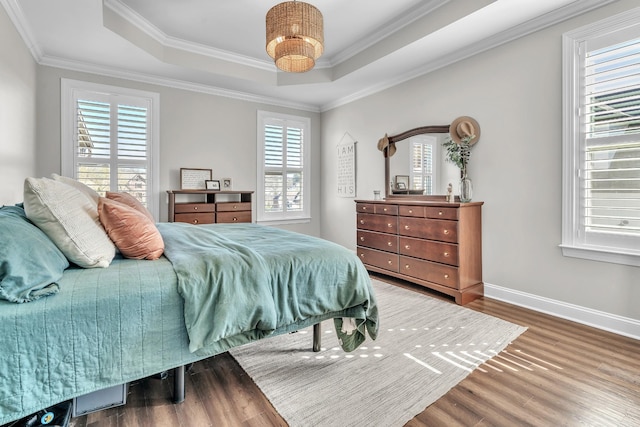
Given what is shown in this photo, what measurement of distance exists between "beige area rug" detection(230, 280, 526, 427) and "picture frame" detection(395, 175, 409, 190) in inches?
71.8

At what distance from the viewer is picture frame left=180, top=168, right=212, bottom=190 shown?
4.42 meters

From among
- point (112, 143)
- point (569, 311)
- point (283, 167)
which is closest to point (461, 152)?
point (569, 311)

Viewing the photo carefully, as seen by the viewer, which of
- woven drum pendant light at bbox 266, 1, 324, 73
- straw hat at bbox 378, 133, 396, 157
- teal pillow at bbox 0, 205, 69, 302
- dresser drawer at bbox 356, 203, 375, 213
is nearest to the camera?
teal pillow at bbox 0, 205, 69, 302

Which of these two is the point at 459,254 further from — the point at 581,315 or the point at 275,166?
the point at 275,166

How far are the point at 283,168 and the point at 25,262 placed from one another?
429 centimetres

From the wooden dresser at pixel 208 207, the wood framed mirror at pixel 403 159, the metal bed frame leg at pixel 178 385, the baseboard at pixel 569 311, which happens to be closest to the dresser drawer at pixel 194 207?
the wooden dresser at pixel 208 207

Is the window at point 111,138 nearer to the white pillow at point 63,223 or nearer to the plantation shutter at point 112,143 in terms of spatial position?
the plantation shutter at point 112,143

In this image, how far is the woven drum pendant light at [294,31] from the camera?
7.66ft

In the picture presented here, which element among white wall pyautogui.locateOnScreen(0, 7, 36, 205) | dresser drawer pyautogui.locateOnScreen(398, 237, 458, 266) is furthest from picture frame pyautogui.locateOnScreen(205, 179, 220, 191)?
dresser drawer pyautogui.locateOnScreen(398, 237, 458, 266)

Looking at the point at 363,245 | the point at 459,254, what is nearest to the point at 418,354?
the point at 459,254

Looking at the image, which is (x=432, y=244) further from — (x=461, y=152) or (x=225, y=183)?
(x=225, y=183)

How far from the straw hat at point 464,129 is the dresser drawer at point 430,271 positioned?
1.37 metres

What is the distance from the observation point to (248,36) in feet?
12.1

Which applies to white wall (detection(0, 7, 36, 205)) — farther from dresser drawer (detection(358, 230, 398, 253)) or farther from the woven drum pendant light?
dresser drawer (detection(358, 230, 398, 253))
